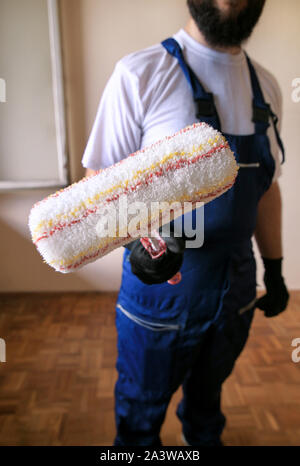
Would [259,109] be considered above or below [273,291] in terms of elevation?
above

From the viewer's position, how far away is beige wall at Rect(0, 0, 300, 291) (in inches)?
18.8

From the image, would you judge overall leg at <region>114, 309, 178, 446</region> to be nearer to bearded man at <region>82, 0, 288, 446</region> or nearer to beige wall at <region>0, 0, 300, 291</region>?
bearded man at <region>82, 0, 288, 446</region>

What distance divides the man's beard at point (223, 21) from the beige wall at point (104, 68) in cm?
5

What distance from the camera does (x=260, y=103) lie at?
47cm

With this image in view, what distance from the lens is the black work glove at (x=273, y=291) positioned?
689 mm

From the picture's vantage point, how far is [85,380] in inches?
40.0

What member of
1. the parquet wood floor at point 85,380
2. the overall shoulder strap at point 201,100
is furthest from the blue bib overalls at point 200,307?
the parquet wood floor at point 85,380

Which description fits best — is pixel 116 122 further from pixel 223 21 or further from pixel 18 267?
pixel 18 267

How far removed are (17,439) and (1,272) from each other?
439mm

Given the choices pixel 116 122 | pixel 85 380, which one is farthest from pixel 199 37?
pixel 85 380

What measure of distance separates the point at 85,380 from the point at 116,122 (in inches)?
34.3

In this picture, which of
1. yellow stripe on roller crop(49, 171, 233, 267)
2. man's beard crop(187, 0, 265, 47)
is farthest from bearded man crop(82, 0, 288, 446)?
→ yellow stripe on roller crop(49, 171, 233, 267)
